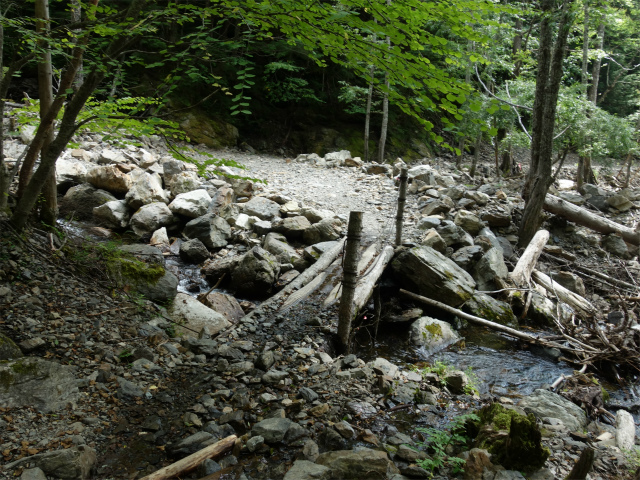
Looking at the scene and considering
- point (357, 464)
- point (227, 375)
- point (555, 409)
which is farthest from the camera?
point (555, 409)

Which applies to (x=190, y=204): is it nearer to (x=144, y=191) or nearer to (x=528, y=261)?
(x=144, y=191)

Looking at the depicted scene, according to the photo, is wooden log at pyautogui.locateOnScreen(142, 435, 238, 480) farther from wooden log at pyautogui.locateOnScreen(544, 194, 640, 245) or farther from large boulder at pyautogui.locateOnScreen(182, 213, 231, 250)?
wooden log at pyautogui.locateOnScreen(544, 194, 640, 245)

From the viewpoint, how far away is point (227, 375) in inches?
154

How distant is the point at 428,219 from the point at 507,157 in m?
11.9

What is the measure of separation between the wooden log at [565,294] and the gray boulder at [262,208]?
601cm

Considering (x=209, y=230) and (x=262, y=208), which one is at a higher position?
(x=262, y=208)

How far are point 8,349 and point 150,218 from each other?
5.12 metres

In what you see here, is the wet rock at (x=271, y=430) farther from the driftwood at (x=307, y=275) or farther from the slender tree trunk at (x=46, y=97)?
the slender tree trunk at (x=46, y=97)

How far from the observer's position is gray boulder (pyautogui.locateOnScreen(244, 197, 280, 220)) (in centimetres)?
900

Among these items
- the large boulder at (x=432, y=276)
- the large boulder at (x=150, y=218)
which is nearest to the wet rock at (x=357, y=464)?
the large boulder at (x=432, y=276)

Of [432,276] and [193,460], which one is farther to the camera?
[432,276]

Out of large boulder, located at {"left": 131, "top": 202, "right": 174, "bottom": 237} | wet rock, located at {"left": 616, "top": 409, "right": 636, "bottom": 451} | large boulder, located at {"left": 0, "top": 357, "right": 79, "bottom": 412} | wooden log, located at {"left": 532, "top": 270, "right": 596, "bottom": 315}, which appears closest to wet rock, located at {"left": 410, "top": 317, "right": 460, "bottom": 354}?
wet rock, located at {"left": 616, "top": 409, "right": 636, "bottom": 451}

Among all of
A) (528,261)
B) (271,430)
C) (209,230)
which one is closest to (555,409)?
(271,430)

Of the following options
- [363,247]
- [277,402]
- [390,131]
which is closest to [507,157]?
[390,131]
